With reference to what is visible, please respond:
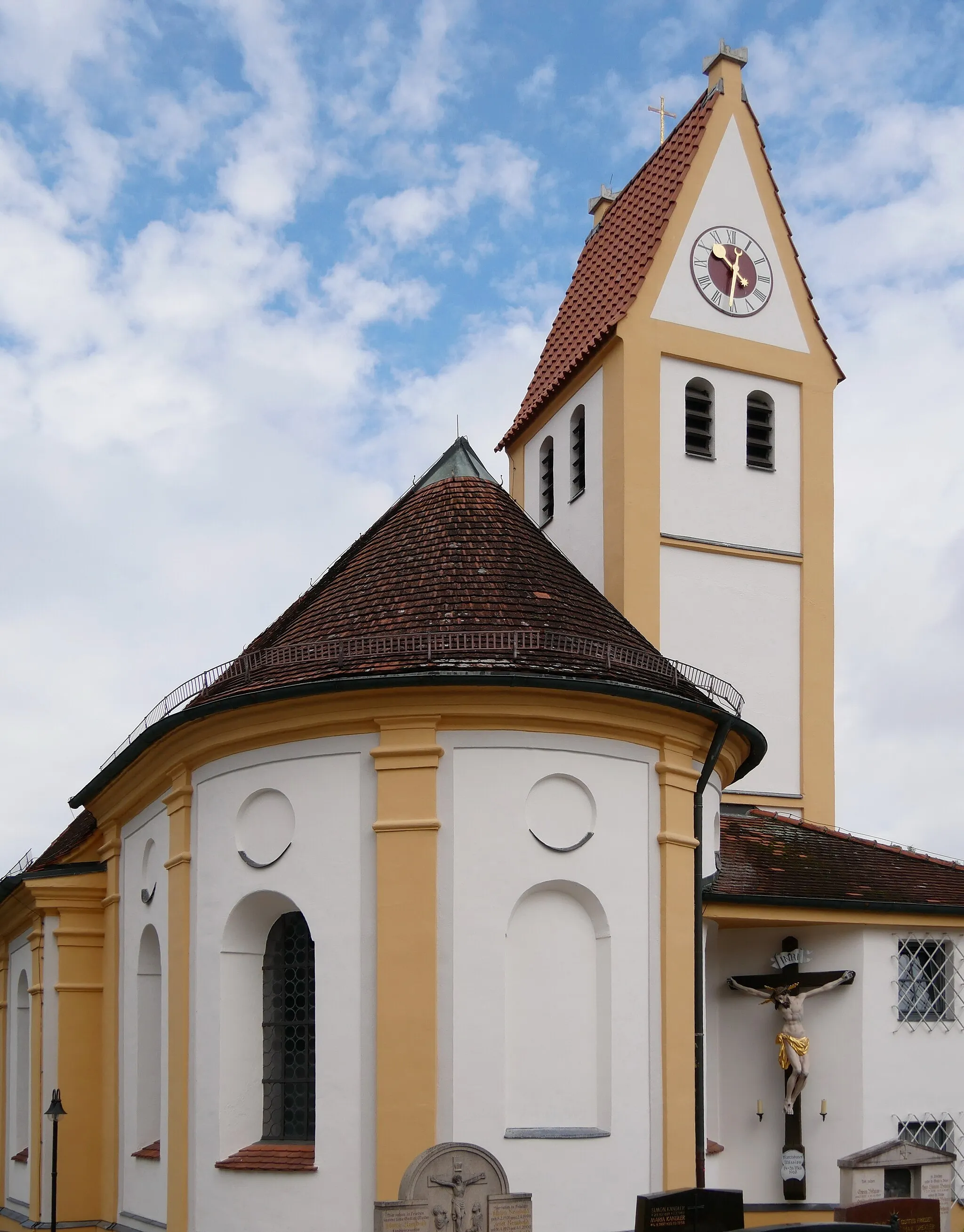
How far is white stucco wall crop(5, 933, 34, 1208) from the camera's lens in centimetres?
2467

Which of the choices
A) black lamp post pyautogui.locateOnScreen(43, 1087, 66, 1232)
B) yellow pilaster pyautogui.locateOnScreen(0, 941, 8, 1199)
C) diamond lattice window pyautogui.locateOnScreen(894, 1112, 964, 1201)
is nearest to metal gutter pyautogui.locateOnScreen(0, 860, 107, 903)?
black lamp post pyautogui.locateOnScreen(43, 1087, 66, 1232)

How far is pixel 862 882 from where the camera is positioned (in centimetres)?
1984

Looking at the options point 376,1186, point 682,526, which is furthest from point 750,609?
point 376,1186

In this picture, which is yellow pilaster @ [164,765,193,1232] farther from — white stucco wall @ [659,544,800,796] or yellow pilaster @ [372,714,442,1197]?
white stucco wall @ [659,544,800,796]

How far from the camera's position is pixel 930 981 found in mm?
19797

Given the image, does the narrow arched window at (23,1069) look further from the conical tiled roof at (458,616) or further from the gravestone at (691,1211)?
the gravestone at (691,1211)

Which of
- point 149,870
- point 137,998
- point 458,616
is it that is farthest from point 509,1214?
point 137,998

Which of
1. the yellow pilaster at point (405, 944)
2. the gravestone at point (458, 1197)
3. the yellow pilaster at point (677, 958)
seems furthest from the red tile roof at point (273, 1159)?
the yellow pilaster at point (677, 958)

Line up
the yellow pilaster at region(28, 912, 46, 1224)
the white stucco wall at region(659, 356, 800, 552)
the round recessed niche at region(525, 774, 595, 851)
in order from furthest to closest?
1. the white stucco wall at region(659, 356, 800, 552)
2. the yellow pilaster at region(28, 912, 46, 1224)
3. the round recessed niche at region(525, 774, 595, 851)

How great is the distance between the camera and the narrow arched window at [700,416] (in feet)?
79.1

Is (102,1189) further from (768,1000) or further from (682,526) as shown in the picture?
(682,526)

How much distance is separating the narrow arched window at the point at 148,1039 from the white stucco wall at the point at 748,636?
327 inches

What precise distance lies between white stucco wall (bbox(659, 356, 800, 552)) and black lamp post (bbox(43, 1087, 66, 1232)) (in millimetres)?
11309

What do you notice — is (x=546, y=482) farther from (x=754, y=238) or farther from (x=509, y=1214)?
(x=509, y=1214)
